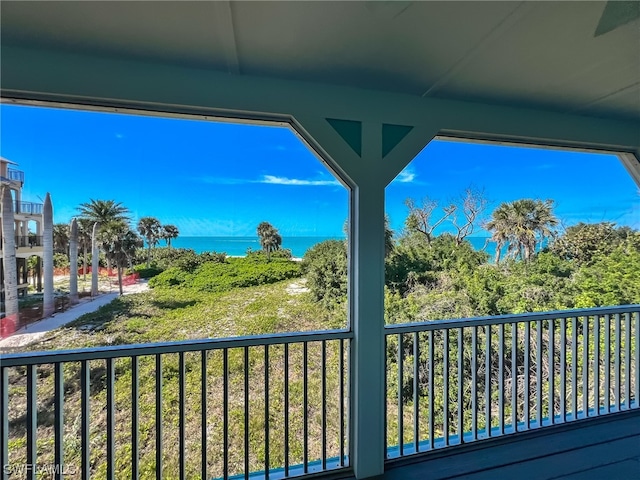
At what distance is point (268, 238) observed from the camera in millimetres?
2430

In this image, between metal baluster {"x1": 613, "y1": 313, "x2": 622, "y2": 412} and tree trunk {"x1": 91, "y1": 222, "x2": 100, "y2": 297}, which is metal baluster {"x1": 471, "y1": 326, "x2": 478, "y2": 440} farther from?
tree trunk {"x1": 91, "y1": 222, "x2": 100, "y2": 297}

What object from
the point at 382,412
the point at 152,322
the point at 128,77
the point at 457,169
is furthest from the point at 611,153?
the point at 152,322

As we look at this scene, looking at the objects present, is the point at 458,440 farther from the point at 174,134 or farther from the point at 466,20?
the point at 174,134

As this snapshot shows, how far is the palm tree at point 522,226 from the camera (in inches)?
135

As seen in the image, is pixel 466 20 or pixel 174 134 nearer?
pixel 466 20

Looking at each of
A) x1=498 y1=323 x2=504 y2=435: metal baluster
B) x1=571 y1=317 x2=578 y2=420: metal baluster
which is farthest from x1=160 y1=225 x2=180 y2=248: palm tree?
x1=571 y1=317 x2=578 y2=420: metal baluster

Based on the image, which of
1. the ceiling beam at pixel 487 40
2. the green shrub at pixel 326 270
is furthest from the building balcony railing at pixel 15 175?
the ceiling beam at pixel 487 40

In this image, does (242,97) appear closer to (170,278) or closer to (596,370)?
(170,278)

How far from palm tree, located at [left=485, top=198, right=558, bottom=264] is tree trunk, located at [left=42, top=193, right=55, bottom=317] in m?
4.07

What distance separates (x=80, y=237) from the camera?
5.92 feet

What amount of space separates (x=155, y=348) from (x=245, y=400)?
60cm

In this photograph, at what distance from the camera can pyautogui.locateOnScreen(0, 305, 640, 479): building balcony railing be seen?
1502 millimetres

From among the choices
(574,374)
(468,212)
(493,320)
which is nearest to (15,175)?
(493,320)

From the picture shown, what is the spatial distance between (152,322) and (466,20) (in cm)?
266
